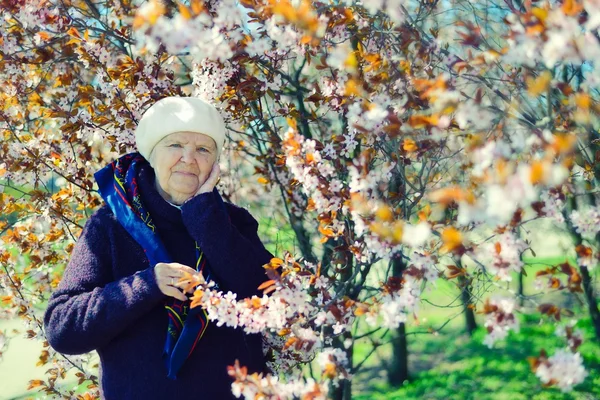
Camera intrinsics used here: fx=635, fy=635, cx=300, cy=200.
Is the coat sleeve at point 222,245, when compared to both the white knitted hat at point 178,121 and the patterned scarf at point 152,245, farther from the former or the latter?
the white knitted hat at point 178,121

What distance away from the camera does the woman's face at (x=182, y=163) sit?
7.62 ft

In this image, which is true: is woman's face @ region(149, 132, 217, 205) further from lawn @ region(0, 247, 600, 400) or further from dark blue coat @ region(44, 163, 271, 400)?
lawn @ region(0, 247, 600, 400)

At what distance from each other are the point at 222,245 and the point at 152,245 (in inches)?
9.6

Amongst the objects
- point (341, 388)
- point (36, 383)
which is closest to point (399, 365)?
point (341, 388)

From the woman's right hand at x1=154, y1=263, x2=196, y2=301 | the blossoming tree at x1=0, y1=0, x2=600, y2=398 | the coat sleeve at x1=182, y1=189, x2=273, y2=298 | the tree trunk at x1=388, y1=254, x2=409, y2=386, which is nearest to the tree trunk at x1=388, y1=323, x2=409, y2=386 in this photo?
the tree trunk at x1=388, y1=254, x2=409, y2=386

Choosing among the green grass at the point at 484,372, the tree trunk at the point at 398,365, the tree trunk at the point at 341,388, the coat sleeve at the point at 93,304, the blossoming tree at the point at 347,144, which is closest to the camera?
the blossoming tree at the point at 347,144

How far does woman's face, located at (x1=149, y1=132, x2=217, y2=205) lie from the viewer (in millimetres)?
2322

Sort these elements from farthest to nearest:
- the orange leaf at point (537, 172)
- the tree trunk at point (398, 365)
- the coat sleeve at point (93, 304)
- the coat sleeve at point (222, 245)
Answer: the tree trunk at point (398, 365) → the coat sleeve at point (222, 245) → the coat sleeve at point (93, 304) → the orange leaf at point (537, 172)

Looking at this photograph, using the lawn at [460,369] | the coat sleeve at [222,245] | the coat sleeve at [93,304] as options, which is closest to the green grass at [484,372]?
the lawn at [460,369]

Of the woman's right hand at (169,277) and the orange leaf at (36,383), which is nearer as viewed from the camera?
the woman's right hand at (169,277)

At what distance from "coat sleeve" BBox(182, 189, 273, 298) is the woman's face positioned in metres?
0.08

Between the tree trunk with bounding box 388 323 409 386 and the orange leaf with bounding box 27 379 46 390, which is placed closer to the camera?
the orange leaf with bounding box 27 379 46 390

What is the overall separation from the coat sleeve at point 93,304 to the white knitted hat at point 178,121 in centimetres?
47

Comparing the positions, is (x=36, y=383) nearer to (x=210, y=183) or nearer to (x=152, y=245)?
(x=152, y=245)
